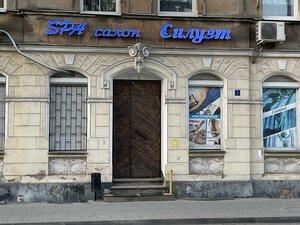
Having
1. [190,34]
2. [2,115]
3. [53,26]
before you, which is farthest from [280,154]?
[2,115]

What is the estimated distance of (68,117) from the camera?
15938mm

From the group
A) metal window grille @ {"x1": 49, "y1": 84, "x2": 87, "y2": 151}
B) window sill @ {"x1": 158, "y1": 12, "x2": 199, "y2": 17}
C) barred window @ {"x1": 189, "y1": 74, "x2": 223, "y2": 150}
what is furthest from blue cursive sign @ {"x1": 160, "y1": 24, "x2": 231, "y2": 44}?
metal window grille @ {"x1": 49, "y1": 84, "x2": 87, "y2": 151}

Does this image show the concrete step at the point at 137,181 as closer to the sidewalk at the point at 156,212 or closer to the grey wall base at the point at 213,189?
the grey wall base at the point at 213,189

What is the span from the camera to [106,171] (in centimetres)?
1563

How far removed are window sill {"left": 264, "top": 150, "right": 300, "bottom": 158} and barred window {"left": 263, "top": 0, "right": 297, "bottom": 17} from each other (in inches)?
170

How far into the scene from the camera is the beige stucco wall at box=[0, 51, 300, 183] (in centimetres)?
1538

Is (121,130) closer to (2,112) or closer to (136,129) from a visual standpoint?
(136,129)

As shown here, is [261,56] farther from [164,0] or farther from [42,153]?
[42,153]

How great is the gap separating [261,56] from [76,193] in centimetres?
698

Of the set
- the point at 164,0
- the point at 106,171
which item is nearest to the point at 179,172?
the point at 106,171

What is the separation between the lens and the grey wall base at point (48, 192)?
15195 mm

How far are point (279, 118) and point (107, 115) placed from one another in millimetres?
5449

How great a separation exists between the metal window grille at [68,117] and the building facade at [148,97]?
30 mm

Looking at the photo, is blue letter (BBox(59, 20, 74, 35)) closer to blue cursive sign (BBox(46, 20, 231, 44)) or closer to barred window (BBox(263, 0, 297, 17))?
blue cursive sign (BBox(46, 20, 231, 44))
